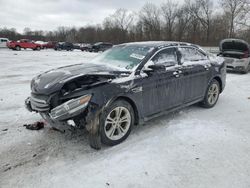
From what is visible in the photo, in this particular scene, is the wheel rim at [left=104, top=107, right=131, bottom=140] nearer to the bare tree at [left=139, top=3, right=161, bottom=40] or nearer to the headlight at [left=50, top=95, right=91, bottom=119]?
the headlight at [left=50, top=95, right=91, bottom=119]

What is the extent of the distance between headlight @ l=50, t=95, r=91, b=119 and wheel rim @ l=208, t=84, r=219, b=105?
3.59 meters

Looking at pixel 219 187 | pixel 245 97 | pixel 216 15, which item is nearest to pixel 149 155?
pixel 219 187

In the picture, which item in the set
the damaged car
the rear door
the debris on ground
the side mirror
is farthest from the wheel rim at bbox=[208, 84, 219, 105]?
the debris on ground

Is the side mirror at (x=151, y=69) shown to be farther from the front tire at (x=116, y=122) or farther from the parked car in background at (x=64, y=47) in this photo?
the parked car in background at (x=64, y=47)

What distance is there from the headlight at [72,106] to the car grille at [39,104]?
0.29 m

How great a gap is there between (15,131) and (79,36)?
249 feet

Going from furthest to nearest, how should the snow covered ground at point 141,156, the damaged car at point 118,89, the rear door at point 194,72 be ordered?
the rear door at point 194,72 < the damaged car at point 118,89 < the snow covered ground at point 141,156

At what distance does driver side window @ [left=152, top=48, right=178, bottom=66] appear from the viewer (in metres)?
4.66

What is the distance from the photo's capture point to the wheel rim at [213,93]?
6123mm

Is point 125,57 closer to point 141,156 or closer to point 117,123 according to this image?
point 117,123

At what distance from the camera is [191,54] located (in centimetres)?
563

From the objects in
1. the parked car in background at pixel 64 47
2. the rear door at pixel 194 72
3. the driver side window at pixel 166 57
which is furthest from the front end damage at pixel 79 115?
the parked car in background at pixel 64 47

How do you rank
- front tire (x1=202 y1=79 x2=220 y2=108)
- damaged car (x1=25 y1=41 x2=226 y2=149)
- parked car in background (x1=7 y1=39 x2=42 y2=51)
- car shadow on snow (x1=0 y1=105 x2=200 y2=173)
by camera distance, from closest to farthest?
car shadow on snow (x1=0 y1=105 x2=200 y2=173)
damaged car (x1=25 y1=41 x2=226 y2=149)
front tire (x1=202 y1=79 x2=220 y2=108)
parked car in background (x1=7 y1=39 x2=42 y2=51)

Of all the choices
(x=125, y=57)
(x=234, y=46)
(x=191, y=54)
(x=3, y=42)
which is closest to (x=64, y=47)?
(x=3, y=42)
